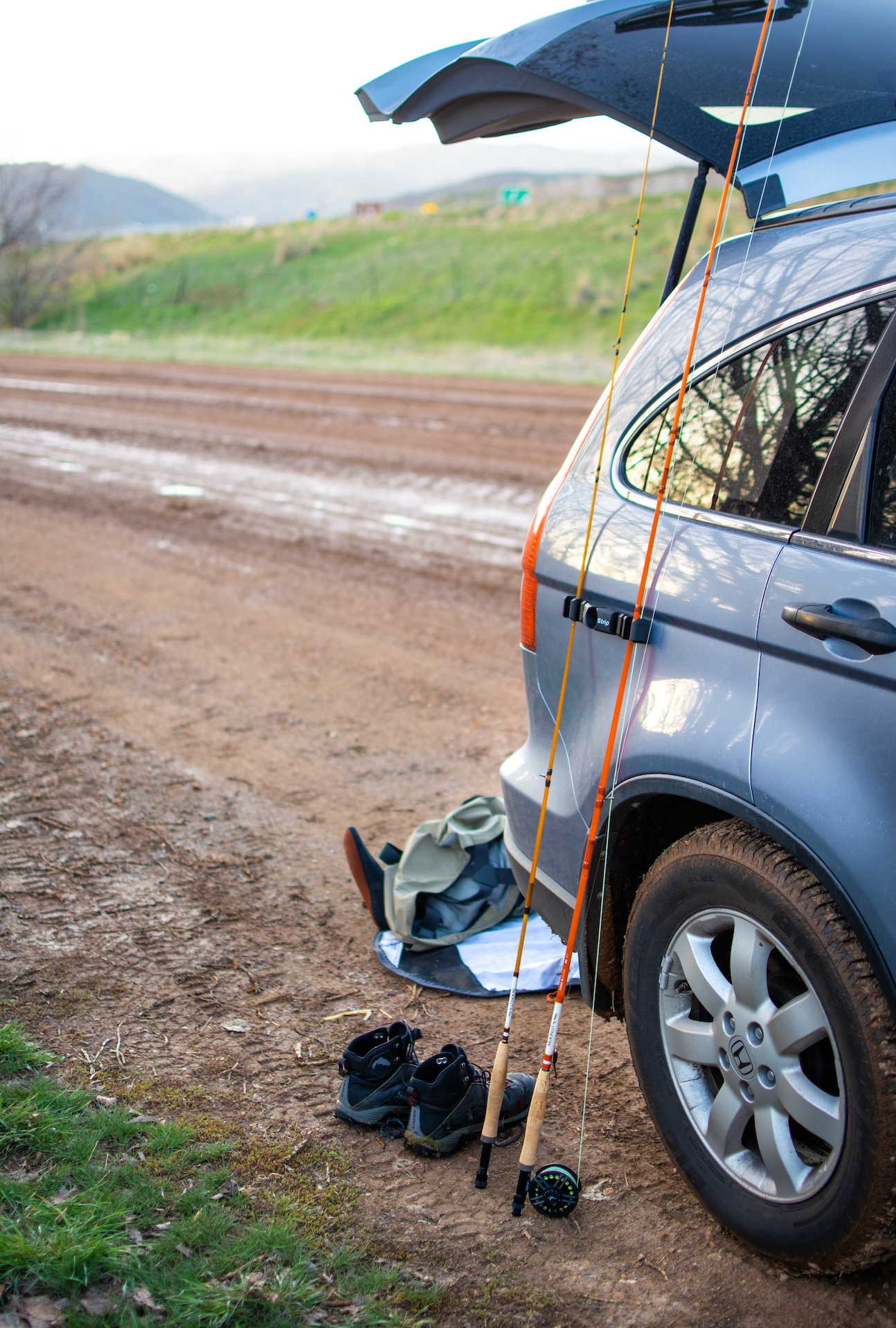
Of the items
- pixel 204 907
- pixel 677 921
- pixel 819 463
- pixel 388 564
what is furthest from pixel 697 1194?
pixel 388 564

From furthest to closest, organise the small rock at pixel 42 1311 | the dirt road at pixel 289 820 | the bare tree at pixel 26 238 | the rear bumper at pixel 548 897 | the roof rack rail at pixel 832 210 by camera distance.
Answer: the bare tree at pixel 26 238, the rear bumper at pixel 548 897, the dirt road at pixel 289 820, the roof rack rail at pixel 832 210, the small rock at pixel 42 1311

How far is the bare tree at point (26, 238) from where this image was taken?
41406mm

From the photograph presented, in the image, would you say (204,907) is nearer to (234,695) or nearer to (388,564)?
(234,695)

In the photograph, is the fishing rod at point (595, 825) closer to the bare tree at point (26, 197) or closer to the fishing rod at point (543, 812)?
the fishing rod at point (543, 812)

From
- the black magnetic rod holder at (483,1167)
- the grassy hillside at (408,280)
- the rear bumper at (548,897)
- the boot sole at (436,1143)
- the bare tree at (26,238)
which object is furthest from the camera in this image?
the bare tree at (26,238)

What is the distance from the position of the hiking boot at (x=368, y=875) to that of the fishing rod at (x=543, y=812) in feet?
3.22

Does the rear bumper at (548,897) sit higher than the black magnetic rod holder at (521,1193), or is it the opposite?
the rear bumper at (548,897)

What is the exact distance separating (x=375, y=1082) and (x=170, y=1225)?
2.19ft

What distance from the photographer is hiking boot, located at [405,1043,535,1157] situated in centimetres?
264

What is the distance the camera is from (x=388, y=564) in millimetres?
8664

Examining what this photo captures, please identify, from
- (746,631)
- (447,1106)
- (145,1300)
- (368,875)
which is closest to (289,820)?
(368,875)

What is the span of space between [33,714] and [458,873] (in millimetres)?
2956

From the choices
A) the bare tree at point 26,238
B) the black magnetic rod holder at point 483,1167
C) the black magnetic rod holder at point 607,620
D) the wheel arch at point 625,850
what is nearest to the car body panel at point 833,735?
the wheel arch at point 625,850

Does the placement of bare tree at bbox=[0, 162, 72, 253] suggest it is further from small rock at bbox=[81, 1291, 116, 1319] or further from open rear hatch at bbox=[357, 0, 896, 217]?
small rock at bbox=[81, 1291, 116, 1319]
